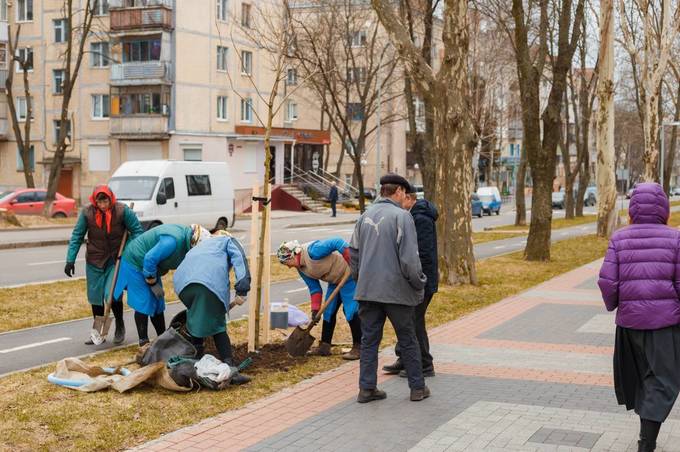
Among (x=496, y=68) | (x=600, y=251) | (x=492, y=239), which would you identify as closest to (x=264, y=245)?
(x=600, y=251)

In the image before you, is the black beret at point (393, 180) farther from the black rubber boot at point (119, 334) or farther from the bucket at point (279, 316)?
the black rubber boot at point (119, 334)

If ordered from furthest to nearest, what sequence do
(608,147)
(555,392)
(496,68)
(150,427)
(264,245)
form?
(496,68), (608,147), (264,245), (555,392), (150,427)

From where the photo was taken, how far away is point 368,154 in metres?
78.2

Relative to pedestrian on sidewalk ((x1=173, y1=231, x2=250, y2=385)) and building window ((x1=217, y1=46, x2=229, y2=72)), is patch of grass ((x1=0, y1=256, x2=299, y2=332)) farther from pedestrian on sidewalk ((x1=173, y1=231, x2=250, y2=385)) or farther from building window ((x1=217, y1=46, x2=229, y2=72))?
building window ((x1=217, y1=46, x2=229, y2=72))

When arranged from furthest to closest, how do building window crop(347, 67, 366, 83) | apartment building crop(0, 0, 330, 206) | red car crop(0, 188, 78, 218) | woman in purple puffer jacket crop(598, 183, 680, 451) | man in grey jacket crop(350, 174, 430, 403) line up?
apartment building crop(0, 0, 330, 206) → building window crop(347, 67, 366, 83) → red car crop(0, 188, 78, 218) → man in grey jacket crop(350, 174, 430, 403) → woman in purple puffer jacket crop(598, 183, 680, 451)

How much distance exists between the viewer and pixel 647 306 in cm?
620

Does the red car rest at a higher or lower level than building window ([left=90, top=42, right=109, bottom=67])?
lower

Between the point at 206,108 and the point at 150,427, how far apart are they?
4911 centimetres

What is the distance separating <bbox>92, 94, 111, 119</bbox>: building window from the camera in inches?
2189

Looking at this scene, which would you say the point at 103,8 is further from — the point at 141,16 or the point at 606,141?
the point at 606,141

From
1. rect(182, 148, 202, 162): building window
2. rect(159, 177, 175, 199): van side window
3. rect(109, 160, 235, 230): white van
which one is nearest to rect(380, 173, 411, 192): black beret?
rect(109, 160, 235, 230): white van

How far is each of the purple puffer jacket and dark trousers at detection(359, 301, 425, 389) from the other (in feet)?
6.00

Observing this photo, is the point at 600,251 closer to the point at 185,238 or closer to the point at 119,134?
the point at 185,238

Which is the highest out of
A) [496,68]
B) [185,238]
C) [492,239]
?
[496,68]
